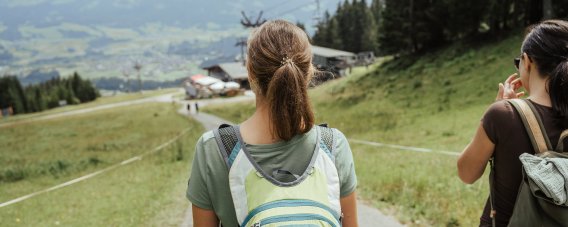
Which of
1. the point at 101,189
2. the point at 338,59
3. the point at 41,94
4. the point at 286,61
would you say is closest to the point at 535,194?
the point at 286,61

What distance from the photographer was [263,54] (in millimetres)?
2303

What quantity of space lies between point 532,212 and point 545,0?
2068 cm

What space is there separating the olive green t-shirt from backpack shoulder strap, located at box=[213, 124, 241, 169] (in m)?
0.02

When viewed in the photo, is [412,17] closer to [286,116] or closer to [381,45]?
[381,45]

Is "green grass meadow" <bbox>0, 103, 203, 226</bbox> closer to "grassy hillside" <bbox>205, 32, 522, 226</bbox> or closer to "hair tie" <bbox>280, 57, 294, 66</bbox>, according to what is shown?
"grassy hillside" <bbox>205, 32, 522, 226</bbox>

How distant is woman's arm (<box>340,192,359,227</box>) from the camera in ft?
8.21

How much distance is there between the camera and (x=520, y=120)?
104 inches

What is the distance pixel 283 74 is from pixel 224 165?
530 millimetres

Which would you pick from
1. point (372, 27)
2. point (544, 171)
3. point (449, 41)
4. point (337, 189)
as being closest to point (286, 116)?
point (337, 189)

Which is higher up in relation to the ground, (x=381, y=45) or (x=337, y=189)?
(x=337, y=189)

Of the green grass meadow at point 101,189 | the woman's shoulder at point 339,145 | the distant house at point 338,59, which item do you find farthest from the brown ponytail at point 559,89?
the distant house at point 338,59

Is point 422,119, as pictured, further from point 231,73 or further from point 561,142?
point 231,73

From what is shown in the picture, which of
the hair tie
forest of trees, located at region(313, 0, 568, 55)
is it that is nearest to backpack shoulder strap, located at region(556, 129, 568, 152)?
the hair tie

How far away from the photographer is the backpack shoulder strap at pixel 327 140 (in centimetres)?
238
